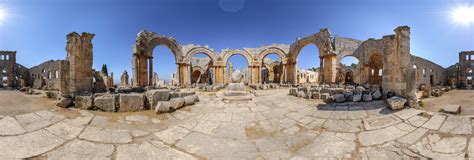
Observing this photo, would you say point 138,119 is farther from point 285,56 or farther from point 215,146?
point 285,56

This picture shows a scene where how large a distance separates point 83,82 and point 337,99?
28.9 ft

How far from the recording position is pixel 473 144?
3.12 metres

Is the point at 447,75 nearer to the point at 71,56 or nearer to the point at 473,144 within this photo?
the point at 473,144

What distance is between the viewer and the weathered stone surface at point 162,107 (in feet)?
18.2

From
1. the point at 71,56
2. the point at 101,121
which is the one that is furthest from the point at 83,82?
the point at 101,121

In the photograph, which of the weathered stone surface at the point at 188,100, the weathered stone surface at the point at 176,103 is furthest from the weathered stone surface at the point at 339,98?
the weathered stone surface at the point at 176,103

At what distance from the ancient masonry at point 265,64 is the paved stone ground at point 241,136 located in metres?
1.51

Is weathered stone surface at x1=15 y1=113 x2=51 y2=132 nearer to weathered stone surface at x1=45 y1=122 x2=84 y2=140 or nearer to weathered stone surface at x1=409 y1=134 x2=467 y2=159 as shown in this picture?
weathered stone surface at x1=45 y1=122 x2=84 y2=140

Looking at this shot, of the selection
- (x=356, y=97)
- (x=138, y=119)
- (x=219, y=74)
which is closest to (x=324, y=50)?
(x=356, y=97)

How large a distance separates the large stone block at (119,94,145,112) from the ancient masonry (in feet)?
5.40

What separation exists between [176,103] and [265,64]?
26.1 m

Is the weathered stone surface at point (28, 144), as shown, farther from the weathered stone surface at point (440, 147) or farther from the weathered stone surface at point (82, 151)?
the weathered stone surface at point (440, 147)

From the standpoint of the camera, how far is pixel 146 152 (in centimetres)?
334

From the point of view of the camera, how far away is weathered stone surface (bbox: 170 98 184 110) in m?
6.03
